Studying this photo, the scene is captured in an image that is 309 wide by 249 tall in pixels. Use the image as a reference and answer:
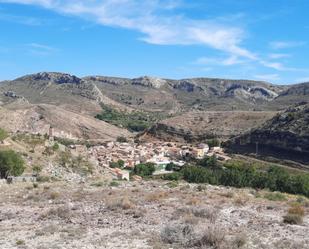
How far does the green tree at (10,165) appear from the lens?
3778 centimetres

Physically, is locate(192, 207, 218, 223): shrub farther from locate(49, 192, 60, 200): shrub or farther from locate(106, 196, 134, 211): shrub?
locate(49, 192, 60, 200): shrub

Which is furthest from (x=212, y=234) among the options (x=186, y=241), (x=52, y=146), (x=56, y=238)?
(x=52, y=146)

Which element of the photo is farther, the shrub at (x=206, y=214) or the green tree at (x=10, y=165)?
the green tree at (x=10, y=165)

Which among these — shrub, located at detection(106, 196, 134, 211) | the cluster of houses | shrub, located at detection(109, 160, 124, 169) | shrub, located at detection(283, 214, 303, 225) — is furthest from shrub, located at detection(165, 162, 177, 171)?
shrub, located at detection(283, 214, 303, 225)

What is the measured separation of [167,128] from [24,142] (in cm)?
8862

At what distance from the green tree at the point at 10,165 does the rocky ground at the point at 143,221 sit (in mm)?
13247

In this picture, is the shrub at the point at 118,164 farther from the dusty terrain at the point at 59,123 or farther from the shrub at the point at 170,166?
the dusty terrain at the point at 59,123

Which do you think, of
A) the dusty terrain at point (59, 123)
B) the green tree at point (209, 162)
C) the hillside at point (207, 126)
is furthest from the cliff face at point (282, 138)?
the dusty terrain at point (59, 123)

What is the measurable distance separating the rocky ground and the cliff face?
71.3 metres

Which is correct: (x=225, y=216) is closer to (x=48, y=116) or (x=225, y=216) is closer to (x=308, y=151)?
(x=308, y=151)

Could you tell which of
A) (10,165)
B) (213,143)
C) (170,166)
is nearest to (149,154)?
(170,166)

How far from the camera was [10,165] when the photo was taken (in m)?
37.8

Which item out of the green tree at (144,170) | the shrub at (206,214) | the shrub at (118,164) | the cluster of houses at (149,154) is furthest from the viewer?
the cluster of houses at (149,154)

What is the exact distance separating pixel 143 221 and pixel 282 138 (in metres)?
86.5
